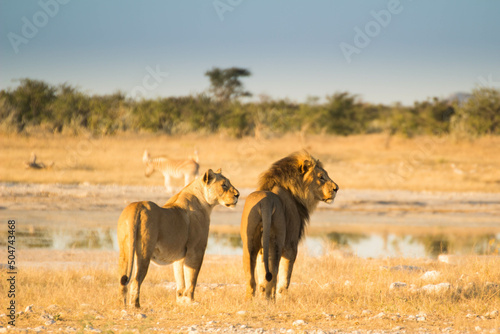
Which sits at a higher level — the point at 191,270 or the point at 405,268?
the point at 191,270

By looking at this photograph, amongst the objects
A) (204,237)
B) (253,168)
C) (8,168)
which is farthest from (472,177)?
(204,237)

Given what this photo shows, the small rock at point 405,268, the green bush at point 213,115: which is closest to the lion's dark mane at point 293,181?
the small rock at point 405,268

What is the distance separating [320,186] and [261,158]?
17.2 metres

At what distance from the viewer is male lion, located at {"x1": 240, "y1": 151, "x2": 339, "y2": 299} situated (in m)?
6.29

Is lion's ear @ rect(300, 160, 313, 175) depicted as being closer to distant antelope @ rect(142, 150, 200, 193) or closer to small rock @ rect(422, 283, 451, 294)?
small rock @ rect(422, 283, 451, 294)

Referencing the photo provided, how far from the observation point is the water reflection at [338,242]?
459 inches

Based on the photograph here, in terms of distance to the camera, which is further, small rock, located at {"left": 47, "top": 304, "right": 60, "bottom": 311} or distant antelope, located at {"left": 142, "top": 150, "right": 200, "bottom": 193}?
distant antelope, located at {"left": 142, "top": 150, "right": 200, "bottom": 193}

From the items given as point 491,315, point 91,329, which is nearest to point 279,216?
point 91,329

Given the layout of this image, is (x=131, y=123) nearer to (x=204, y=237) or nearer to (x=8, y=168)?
(x=8, y=168)

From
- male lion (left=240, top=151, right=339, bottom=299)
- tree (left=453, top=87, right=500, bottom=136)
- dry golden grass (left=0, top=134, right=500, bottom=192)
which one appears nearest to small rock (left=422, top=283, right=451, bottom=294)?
male lion (left=240, top=151, right=339, bottom=299)

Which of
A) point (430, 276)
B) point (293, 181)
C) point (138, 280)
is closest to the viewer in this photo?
point (138, 280)

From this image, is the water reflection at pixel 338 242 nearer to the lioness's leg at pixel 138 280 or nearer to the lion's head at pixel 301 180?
the lion's head at pixel 301 180

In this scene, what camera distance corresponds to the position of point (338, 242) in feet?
42.6

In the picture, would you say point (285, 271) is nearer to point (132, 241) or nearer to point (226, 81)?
point (132, 241)
